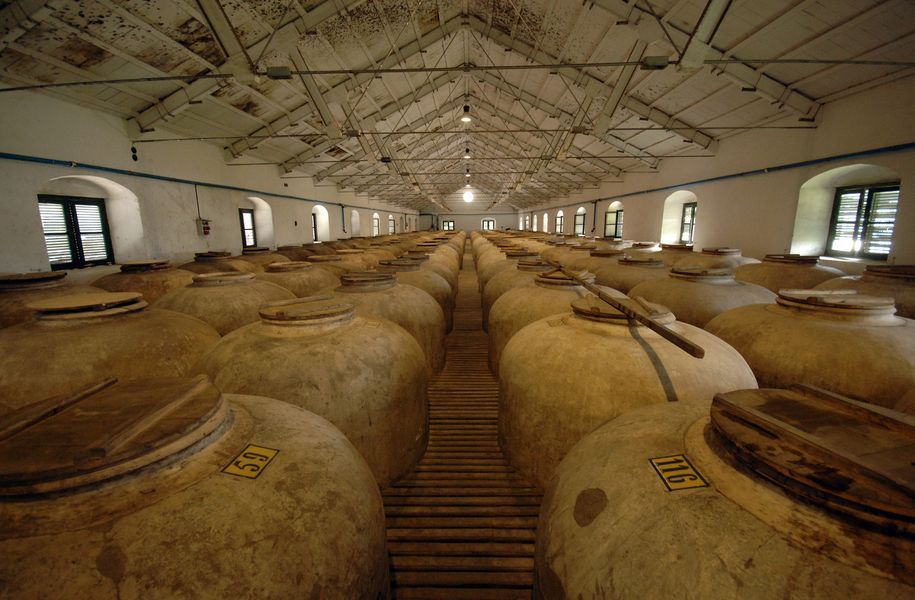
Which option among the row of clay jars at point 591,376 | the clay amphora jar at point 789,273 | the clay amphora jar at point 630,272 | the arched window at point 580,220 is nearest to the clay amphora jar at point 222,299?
the row of clay jars at point 591,376

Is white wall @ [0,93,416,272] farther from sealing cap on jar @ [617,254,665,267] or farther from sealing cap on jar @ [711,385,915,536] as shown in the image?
sealing cap on jar @ [617,254,665,267]

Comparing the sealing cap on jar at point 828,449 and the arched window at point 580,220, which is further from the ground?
the arched window at point 580,220

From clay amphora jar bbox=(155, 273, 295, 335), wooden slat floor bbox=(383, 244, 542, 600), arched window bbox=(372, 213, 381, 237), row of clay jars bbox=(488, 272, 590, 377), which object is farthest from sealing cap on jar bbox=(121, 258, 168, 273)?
arched window bbox=(372, 213, 381, 237)

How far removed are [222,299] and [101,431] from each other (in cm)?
429

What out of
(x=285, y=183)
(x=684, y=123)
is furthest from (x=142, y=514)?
(x=285, y=183)

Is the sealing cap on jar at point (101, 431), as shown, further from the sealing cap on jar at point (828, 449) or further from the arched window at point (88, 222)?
the arched window at point (88, 222)

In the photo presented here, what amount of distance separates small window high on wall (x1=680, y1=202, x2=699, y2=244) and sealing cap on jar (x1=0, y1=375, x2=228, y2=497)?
18514mm

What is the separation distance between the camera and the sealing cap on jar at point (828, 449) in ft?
3.96

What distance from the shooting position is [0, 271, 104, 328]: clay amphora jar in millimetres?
4777

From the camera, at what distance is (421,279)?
7.63 metres

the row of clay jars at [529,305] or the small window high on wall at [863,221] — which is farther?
the small window high on wall at [863,221]

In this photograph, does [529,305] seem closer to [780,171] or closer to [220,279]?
[220,279]

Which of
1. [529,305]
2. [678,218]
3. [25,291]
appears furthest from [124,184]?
[678,218]

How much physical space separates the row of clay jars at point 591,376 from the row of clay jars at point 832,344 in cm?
73
